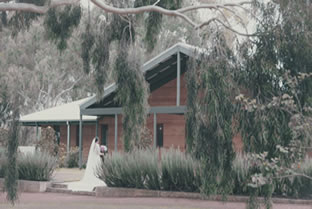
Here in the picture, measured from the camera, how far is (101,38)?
13594 millimetres

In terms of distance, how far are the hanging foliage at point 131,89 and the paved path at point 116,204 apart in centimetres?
185

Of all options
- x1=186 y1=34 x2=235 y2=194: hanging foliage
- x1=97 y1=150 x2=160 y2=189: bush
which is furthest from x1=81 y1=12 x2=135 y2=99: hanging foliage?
x1=186 y1=34 x2=235 y2=194: hanging foliage

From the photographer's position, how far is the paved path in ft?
40.1

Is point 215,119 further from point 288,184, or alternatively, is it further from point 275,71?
point 288,184

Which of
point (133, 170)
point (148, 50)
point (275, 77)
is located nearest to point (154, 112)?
point (148, 50)

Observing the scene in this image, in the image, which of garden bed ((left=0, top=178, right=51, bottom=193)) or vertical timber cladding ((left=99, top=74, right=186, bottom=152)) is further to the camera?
vertical timber cladding ((left=99, top=74, right=186, bottom=152))

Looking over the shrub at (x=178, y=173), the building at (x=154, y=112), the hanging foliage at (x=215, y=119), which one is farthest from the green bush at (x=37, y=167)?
the hanging foliage at (x=215, y=119)

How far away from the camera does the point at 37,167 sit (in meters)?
16.8

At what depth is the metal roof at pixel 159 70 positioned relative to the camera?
1898cm

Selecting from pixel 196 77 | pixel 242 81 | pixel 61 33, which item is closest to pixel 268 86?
pixel 242 81

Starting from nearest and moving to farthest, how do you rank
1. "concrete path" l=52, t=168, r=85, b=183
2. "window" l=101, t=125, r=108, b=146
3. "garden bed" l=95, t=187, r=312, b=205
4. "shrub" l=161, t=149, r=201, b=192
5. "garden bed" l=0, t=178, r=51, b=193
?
"garden bed" l=95, t=187, r=312, b=205
"shrub" l=161, t=149, r=201, b=192
"garden bed" l=0, t=178, r=51, b=193
"concrete path" l=52, t=168, r=85, b=183
"window" l=101, t=125, r=108, b=146

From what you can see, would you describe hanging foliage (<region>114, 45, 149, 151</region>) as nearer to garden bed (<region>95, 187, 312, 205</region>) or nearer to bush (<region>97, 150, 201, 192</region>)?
bush (<region>97, 150, 201, 192</region>)

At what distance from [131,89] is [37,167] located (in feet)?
18.5

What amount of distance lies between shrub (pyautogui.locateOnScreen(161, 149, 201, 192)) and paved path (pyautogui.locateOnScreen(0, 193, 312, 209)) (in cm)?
67
